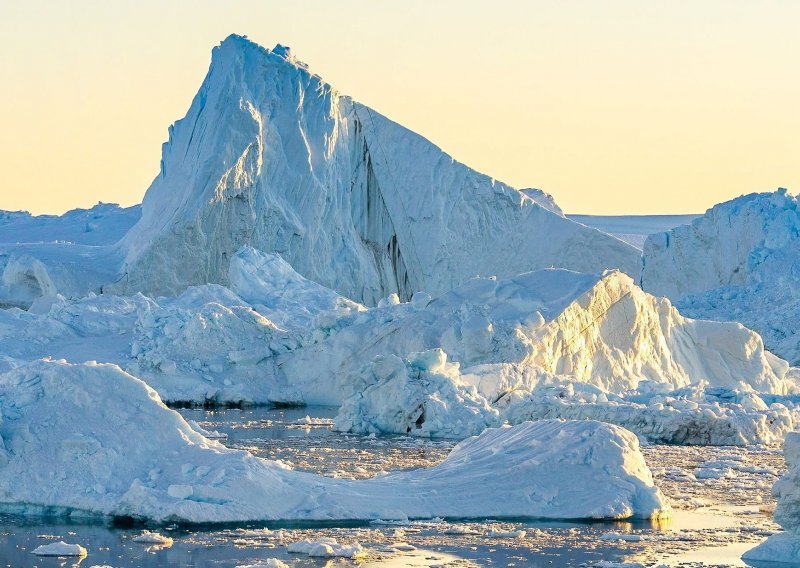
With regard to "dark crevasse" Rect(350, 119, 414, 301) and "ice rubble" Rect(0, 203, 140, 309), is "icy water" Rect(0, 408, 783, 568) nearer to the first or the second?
"ice rubble" Rect(0, 203, 140, 309)

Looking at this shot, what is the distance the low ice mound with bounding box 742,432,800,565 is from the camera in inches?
336

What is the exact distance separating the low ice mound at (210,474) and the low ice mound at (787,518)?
1.51 meters

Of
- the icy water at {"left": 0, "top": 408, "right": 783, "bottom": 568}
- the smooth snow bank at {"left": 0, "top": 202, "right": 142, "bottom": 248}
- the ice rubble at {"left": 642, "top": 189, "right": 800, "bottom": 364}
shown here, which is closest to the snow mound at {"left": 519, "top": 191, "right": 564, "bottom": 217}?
the ice rubble at {"left": 642, "top": 189, "right": 800, "bottom": 364}

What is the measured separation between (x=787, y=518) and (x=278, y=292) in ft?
58.7

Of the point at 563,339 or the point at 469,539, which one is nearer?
the point at 469,539

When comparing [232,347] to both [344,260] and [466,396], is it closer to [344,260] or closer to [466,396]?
[466,396]

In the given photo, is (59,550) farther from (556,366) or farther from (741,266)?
(741,266)

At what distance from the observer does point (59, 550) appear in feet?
27.7

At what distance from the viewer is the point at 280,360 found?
2136 cm

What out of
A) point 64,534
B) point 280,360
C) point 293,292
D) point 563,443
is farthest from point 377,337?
point 64,534

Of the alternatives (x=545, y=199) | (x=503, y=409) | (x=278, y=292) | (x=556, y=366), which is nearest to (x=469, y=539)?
(x=503, y=409)

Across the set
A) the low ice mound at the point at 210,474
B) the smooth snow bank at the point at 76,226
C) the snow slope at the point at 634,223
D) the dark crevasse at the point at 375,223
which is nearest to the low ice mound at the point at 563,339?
the low ice mound at the point at 210,474

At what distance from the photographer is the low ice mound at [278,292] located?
964 inches

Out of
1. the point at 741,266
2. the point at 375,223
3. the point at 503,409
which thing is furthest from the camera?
the point at 741,266
